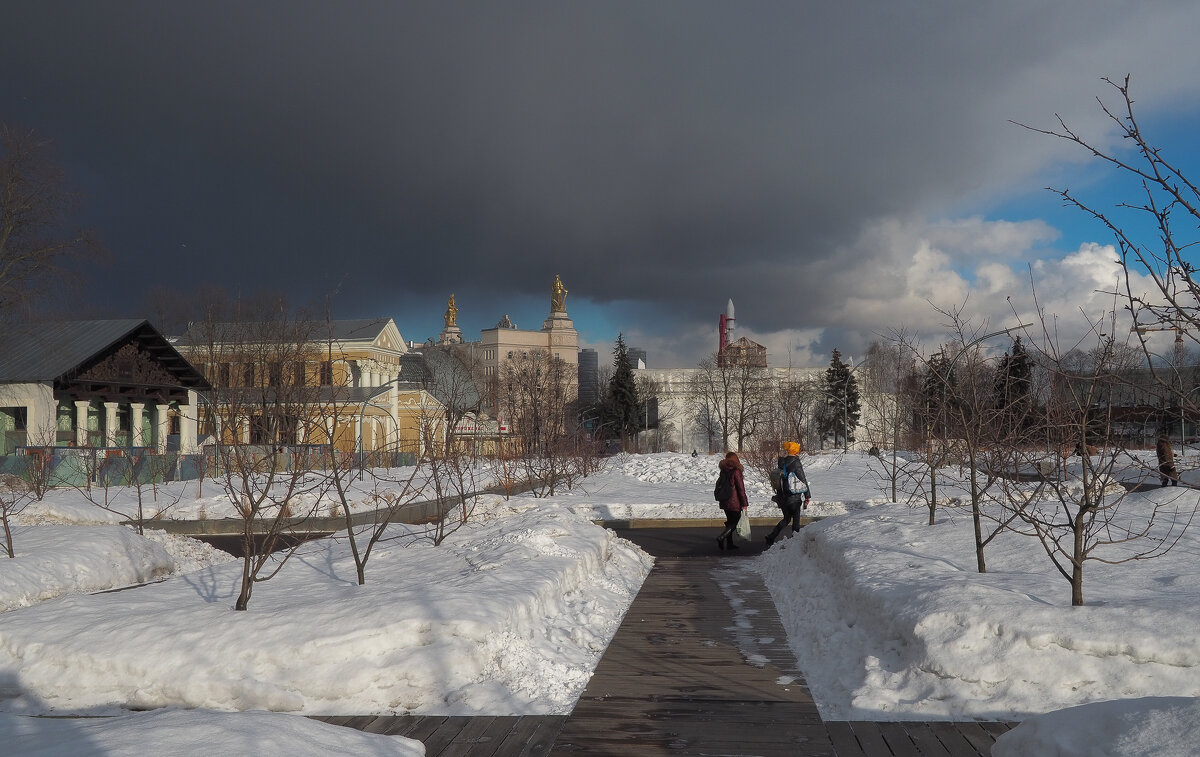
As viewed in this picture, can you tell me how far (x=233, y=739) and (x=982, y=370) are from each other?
1524 centimetres

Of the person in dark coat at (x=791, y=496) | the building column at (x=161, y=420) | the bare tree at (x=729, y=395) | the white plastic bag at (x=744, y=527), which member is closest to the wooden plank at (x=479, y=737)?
the person in dark coat at (x=791, y=496)

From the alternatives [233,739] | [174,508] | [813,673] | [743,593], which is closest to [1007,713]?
[813,673]

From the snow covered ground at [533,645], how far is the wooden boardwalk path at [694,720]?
29cm

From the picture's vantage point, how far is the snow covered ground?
6.41 meters

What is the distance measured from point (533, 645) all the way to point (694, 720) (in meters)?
2.15

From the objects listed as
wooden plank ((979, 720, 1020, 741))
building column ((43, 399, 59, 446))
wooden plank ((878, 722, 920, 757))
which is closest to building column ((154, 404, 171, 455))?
building column ((43, 399, 59, 446))

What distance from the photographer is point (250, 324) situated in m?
61.3

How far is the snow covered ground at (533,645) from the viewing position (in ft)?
21.0

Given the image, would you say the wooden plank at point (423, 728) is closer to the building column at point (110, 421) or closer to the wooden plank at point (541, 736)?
the wooden plank at point (541, 736)

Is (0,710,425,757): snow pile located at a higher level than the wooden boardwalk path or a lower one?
higher

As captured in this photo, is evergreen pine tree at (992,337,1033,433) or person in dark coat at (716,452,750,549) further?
person in dark coat at (716,452,750,549)

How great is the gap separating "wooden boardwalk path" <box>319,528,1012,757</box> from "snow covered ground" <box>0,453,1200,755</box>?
0.97 feet

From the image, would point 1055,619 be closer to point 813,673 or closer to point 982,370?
point 813,673

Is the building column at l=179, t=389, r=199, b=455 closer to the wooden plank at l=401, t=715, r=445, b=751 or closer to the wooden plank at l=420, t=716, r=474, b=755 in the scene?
the wooden plank at l=401, t=715, r=445, b=751
